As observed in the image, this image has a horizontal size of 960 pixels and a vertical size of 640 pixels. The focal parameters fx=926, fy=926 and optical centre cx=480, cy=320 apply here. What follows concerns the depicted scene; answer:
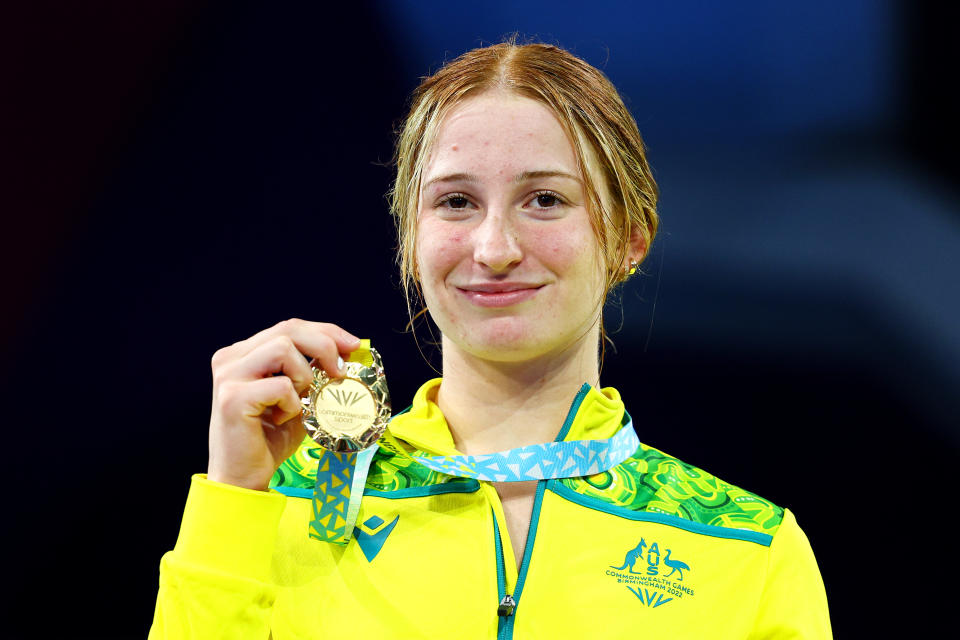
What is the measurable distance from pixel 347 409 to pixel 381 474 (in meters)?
0.28

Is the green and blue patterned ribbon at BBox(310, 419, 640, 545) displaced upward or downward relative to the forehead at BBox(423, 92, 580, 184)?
downward

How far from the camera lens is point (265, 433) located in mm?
1707

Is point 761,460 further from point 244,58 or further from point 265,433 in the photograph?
point 244,58

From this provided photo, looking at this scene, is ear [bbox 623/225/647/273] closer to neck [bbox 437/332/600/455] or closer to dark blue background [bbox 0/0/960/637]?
neck [bbox 437/332/600/455]

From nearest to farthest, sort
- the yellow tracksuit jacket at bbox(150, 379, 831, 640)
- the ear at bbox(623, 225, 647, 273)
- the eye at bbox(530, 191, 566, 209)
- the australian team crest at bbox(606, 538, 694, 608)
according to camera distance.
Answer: the yellow tracksuit jacket at bbox(150, 379, 831, 640)
the australian team crest at bbox(606, 538, 694, 608)
the eye at bbox(530, 191, 566, 209)
the ear at bbox(623, 225, 647, 273)

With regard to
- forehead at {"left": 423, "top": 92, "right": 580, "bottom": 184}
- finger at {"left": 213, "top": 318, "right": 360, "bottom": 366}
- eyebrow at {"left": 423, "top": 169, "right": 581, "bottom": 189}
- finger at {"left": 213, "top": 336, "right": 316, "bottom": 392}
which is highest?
forehead at {"left": 423, "top": 92, "right": 580, "bottom": 184}

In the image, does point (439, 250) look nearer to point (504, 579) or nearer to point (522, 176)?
point (522, 176)

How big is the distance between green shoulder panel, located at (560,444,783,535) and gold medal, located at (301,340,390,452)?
0.44m

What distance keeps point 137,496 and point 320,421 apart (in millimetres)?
1081

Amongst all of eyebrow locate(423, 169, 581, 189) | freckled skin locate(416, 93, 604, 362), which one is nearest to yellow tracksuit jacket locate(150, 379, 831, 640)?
freckled skin locate(416, 93, 604, 362)

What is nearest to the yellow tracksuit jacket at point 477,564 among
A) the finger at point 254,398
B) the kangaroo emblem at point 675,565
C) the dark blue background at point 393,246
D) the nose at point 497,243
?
the kangaroo emblem at point 675,565

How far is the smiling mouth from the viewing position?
181 cm

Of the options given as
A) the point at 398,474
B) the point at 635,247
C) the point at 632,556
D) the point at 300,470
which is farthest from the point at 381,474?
the point at 635,247

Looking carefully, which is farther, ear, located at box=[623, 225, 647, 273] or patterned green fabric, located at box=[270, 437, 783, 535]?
ear, located at box=[623, 225, 647, 273]
